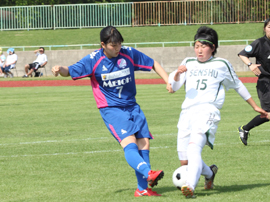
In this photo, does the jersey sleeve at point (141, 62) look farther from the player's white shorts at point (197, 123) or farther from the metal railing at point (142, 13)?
the metal railing at point (142, 13)

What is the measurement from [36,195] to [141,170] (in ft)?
4.37

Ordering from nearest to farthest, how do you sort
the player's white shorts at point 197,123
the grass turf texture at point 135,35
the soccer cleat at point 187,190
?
the soccer cleat at point 187,190 → the player's white shorts at point 197,123 → the grass turf texture at point 135,35

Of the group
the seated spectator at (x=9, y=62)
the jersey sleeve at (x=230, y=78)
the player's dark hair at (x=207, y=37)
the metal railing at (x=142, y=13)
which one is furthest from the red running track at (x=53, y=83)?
the player's dark hair at (x=207, y=37)

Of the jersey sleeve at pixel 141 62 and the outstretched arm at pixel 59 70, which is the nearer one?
the outstretched arm at pixel 59 70

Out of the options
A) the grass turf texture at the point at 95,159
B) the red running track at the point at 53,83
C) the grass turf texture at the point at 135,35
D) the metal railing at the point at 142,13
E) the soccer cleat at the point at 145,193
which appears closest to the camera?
the soccer cleat at the point at 145,193

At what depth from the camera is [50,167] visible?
7.19 metres

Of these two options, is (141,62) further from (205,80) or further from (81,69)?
(205,80)

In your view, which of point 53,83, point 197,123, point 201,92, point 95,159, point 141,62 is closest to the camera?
point 197,123

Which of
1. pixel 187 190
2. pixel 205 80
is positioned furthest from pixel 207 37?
pixel 187 190

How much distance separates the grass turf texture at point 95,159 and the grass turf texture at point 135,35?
80.6ft

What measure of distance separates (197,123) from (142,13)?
39.1 m

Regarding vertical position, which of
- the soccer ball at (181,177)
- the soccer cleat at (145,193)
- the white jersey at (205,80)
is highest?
the white jersey at (205,80)

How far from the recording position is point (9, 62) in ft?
102

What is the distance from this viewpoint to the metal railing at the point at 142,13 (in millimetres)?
41938
